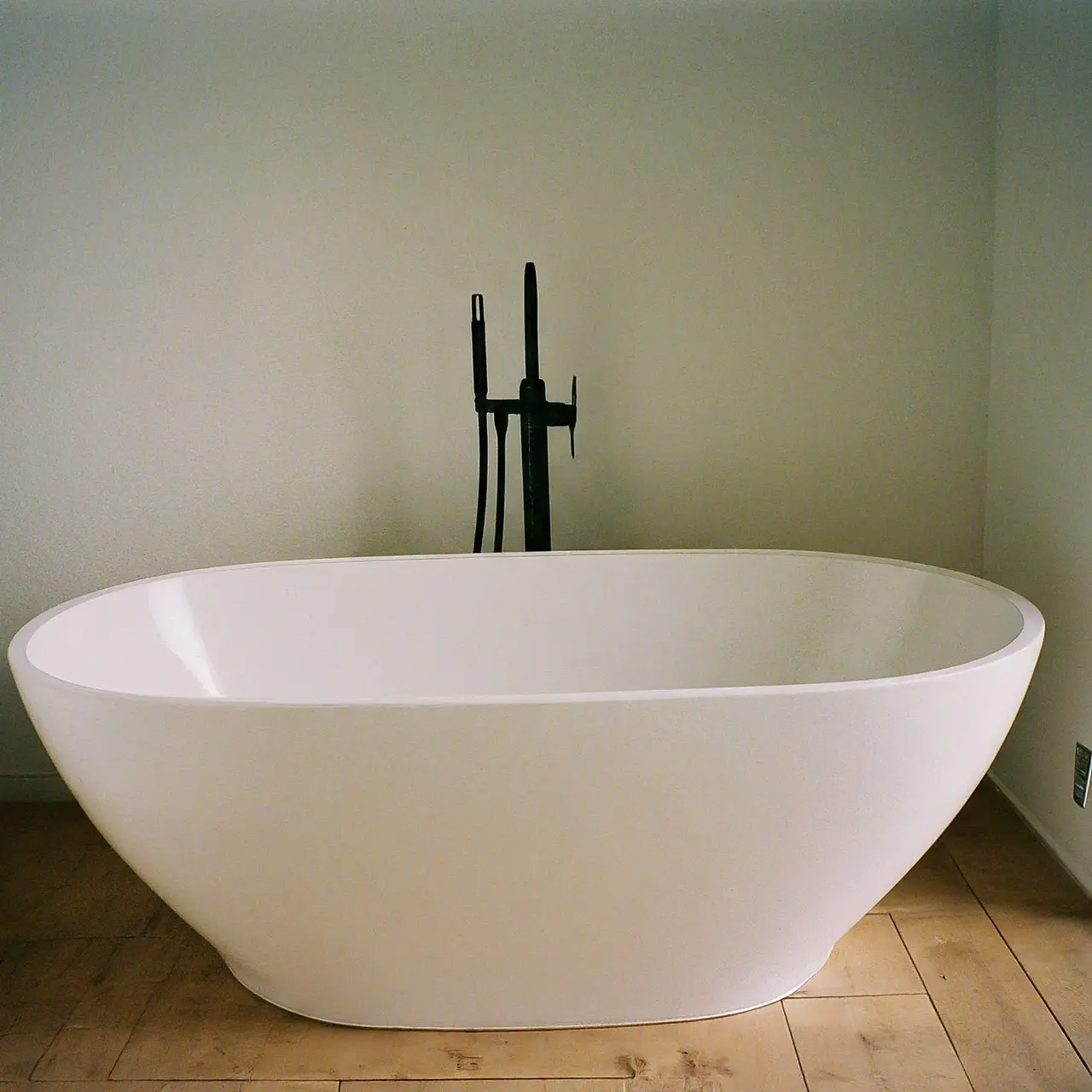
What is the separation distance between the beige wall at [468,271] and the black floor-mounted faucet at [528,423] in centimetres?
15

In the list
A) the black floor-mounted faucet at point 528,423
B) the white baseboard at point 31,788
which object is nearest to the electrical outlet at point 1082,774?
the black floor-mounted faucet at point 528,423

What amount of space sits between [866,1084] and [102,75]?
2321 millimetres

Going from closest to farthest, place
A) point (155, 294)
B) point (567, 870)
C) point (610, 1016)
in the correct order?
point (567, 870) → point (610, 1016) → point (155, 294)

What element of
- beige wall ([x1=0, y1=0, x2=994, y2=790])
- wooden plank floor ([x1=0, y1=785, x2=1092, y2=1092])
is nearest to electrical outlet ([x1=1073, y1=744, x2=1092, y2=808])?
wooden plank floor ([x1=0, y1=785, x2=1092, y2=1092])

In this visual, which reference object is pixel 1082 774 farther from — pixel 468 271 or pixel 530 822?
pixel 468 271

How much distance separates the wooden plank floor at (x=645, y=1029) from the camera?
4.54 ft

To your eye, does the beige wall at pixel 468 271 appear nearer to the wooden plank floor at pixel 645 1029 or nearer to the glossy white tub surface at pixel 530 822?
the glossy white tub surface at pixel 530 822

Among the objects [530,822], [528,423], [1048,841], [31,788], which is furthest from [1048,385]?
[31,788]

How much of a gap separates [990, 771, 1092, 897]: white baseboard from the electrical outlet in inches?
4.4

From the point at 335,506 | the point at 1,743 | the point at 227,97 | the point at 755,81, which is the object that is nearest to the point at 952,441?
the point at 755,81

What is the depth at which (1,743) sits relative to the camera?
2.38 meters

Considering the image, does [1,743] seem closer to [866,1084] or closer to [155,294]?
[155,294]

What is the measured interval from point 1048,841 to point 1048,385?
864 mm

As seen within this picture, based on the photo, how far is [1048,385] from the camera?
196 centimetres
